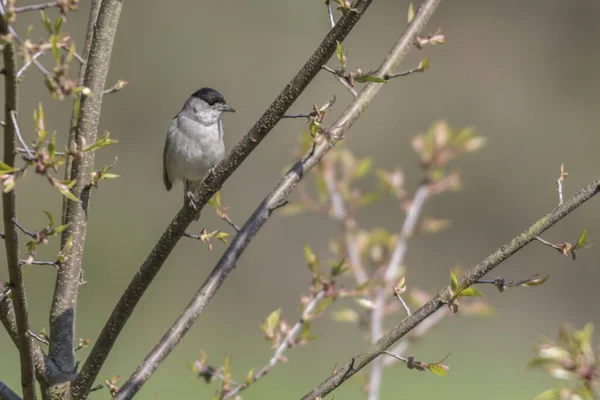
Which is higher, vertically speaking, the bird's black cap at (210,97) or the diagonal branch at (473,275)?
the bird's black cap at (210,97)

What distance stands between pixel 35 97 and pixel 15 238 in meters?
11.0

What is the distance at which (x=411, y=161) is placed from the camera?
11.8 m

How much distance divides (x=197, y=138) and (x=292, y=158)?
598 cm

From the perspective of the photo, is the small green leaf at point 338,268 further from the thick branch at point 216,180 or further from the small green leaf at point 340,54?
the small green leaf at point 340,54

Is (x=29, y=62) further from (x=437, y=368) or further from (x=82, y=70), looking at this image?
(x=437, y=368)

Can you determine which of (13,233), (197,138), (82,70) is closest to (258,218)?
(82,70)

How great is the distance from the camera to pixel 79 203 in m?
2.10

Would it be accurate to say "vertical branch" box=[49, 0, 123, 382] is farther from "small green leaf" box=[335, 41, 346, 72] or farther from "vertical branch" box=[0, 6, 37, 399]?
"small green leaf" box=[335, 41, 346, 72]

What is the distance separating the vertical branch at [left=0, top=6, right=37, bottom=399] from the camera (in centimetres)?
133

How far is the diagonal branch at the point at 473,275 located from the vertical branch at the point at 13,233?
62 cm

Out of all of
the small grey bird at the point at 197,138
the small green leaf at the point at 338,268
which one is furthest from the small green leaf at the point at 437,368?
the small grey bird at the point at 197,138

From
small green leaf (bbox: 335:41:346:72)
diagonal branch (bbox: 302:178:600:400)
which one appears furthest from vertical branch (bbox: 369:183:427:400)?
small green leaf (bbox: 335:41:346:72)

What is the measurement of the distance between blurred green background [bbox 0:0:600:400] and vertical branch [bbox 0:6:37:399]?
23.8 feet

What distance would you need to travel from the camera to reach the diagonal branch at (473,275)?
169 centimetres
